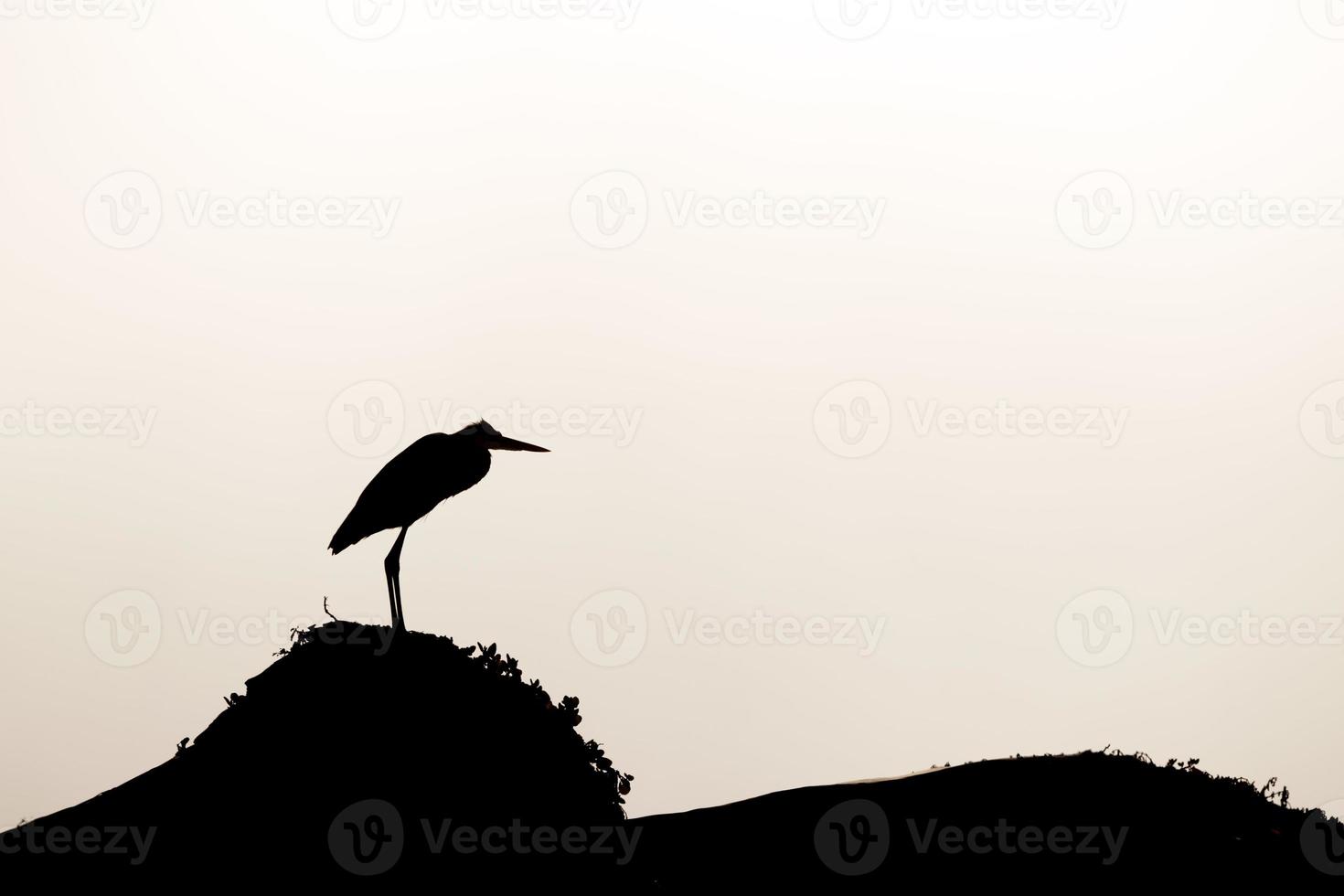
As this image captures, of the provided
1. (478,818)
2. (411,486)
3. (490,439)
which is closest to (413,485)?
(411,486)

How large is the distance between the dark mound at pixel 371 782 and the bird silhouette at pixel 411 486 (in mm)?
378

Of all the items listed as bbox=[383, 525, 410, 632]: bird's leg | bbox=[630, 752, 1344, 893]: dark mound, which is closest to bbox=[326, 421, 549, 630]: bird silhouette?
bbox=[383, 525, 410, 632]: bird's leg

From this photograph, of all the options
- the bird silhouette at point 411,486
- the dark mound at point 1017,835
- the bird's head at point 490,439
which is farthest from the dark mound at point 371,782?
the bird's head at point 490,439

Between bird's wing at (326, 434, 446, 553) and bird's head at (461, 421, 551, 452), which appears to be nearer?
bird's wing at (326, 434, 446, 553)

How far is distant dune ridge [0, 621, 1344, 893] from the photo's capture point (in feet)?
9.49

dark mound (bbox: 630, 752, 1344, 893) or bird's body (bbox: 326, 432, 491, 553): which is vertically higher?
bird's body (bbox: 326, 432, 491, 553)

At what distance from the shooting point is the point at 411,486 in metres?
3.43

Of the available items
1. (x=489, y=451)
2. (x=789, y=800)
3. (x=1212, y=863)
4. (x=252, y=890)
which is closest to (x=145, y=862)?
(x=252, y=890)

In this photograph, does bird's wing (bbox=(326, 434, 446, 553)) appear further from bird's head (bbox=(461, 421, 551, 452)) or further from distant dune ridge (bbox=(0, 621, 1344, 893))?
distant dune ridge (bbox=(0, 621, 1344, 893))

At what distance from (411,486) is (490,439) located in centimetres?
A: 34

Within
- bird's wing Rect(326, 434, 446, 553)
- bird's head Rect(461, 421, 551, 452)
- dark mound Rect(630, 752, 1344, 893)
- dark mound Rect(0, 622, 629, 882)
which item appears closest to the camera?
dark mound Rect(0, 622, 629, 882)

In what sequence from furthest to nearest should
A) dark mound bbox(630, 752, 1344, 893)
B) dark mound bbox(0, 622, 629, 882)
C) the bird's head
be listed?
the bird's head → dark mound bbox(630, 752, 1344, 893) → dark mound bbox(0, 622, 629, 882)

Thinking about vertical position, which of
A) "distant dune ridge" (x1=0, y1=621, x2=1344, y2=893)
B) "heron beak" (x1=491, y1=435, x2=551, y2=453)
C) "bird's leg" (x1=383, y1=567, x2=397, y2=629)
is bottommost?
"distant dune ridge" (x1=0, y1=621, x2=1344, y2=893)

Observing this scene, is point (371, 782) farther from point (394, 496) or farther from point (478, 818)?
point (394, 496)
